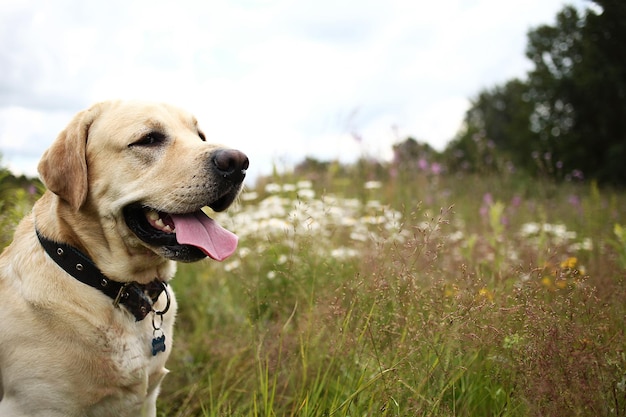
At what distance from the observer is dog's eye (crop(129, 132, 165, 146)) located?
2.50 meters

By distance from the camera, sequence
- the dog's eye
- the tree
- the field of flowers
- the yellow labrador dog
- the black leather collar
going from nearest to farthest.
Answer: the field of flowers < the yellow labrador dog < the black leather collar < the dog's eye < the tree

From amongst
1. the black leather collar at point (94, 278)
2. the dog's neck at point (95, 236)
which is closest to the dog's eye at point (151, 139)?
the dog's neck at point (95, 236)

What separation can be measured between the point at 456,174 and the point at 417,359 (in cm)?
810

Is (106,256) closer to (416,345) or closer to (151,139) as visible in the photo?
(151,139)

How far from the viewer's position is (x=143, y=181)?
2412 millimetres

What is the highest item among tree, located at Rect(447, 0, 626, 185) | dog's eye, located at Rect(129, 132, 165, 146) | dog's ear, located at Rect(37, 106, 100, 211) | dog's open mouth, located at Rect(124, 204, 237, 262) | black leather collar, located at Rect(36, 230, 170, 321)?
tree, located at Rect(447, 0, 626, 185)

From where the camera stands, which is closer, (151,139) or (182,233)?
(182,233)

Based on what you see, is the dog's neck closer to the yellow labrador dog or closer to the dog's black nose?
the yellow labrador dog

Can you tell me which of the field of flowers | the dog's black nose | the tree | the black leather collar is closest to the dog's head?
the dog's black nose

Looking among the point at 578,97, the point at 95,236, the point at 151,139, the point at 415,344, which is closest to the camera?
the point at 415,344

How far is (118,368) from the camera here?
2.22m

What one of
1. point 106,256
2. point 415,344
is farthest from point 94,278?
point 415,344

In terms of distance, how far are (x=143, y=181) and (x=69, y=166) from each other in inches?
12.9

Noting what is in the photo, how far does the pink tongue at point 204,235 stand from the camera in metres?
2.35
